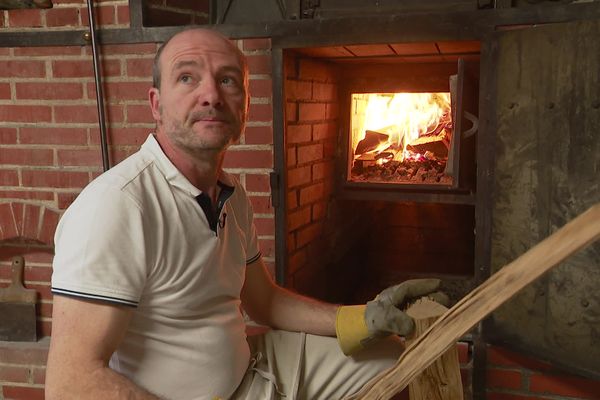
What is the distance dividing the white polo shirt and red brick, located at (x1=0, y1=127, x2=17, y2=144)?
102cm

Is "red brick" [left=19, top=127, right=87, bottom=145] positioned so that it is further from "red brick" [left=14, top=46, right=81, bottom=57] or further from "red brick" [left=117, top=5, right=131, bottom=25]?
"red brick" [left=117, top=5, right=131, bottom=25]

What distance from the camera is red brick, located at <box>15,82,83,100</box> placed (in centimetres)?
214

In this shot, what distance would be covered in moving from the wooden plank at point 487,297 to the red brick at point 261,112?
109cm

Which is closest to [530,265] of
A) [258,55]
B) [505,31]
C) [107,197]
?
[107,197]

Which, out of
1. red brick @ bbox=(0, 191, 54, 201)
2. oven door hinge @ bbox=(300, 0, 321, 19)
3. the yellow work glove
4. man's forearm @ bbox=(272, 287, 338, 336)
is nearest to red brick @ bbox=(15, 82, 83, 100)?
red brick @ bbox=(0, 191, 54, 201)

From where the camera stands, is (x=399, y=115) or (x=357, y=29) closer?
(x=357, y=29)

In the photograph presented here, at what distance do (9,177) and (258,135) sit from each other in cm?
94

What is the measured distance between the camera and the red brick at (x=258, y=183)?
2098mm

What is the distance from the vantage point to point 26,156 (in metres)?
2.20

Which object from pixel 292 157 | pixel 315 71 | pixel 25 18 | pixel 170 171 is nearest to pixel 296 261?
pixel 292 157

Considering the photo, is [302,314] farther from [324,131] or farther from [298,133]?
[324,131]

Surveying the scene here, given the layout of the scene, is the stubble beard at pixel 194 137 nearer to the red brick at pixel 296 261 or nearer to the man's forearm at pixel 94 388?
the man's forearm at pixel 94 388

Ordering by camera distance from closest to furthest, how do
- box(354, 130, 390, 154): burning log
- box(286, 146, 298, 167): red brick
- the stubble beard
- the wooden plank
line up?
1. the wooden plank
2. the stubble beard
3. box(286, 146, 298, 167): red brick
4. box(354, 130, 390, 154): burning log

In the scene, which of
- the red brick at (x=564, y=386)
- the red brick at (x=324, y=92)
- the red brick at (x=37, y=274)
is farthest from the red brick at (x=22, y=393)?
the red brick at (x=564, y=386)
